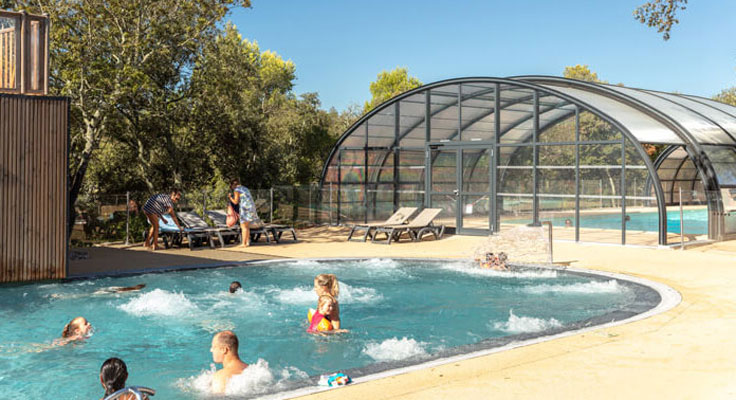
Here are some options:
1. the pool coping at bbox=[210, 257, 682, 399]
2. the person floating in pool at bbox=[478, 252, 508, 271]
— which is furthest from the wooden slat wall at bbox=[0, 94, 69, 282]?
the person floating in pool at bbox=[478, 252, 508, 271]

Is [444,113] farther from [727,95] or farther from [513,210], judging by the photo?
[727,95]

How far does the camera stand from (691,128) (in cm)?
1623

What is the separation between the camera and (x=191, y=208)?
18.3 metres

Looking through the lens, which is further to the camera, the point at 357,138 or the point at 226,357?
the point at 357,138

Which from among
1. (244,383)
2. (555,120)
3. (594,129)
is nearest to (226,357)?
(244,383)

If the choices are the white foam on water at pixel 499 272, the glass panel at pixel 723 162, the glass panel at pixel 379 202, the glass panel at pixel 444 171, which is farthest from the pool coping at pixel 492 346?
the glass panel at pixel 379 202

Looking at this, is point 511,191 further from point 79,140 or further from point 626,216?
point 79,140

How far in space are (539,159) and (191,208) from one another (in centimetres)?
973

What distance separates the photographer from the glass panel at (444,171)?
1912cm

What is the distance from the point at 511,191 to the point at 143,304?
437 inches

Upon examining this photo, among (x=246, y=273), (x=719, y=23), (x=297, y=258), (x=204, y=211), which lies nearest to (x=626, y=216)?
(x=297, y=258)

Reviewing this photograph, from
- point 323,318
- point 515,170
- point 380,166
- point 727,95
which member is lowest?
point 323,318

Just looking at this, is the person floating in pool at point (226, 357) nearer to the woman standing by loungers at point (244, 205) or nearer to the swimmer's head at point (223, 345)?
the swimmer's head at point (223, 345)

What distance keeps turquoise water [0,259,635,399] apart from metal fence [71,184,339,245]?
602cm
